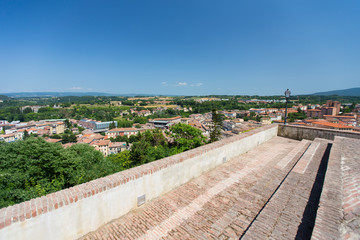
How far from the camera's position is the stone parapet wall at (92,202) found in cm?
205

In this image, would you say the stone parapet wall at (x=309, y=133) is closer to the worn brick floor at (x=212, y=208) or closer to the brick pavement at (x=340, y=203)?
the brick pavement at (x=340, y=203)

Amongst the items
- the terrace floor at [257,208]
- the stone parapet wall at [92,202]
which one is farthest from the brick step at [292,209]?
the stone parapet wall at [92,202]

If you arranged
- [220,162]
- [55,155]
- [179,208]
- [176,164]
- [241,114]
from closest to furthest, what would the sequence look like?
1. [179,208]
2. [176,164]
3. [220,162]
4. [55,155]
5. [241,114]

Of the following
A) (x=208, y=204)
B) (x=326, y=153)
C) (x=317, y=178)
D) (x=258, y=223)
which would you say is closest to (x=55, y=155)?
(x=208, y=204)

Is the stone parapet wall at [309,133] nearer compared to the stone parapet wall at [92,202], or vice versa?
the stone parapet wall at [92,202]

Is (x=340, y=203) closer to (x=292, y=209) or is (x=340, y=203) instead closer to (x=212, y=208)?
(x=292, y=209)

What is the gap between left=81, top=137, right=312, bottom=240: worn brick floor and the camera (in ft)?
8.38

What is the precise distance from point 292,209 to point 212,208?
1.34 metres

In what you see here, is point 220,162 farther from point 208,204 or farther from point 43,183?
point 43,183

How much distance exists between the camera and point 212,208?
3.10 meters

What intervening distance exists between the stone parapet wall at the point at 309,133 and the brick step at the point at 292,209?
426cm

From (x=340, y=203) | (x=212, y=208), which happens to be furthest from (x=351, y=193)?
(x=212, y=208)

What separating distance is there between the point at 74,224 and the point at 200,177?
2.85 meters

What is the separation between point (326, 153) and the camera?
17.9 feet
